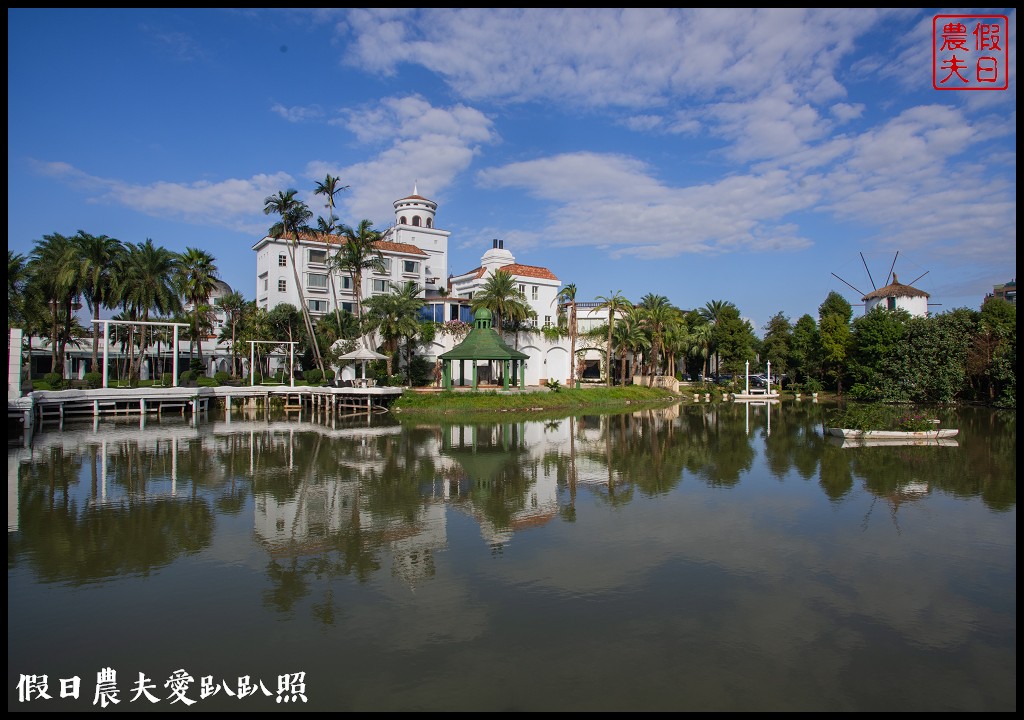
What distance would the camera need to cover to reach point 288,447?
24.8 metres

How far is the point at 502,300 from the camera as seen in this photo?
4966 centimetres

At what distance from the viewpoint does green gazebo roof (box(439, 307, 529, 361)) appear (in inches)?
1753

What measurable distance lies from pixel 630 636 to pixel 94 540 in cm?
988

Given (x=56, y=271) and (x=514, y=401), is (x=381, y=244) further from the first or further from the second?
(x=56, y=271)

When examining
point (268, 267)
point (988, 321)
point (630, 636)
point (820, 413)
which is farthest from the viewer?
point (268, 267)

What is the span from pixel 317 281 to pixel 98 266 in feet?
56.9

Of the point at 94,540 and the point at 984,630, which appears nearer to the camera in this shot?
the point at 984,630

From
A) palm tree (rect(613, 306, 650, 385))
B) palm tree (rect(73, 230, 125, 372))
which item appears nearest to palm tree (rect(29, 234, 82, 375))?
palm tree (rect(73, 230, 125, 372))

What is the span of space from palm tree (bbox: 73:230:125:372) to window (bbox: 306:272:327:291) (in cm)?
1467

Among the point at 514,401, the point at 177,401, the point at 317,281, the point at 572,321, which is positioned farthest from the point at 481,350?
the point at 177,401

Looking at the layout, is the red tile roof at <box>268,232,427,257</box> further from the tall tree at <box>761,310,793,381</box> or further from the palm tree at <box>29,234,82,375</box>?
the tall tree at <box>761,310,793,381</box>

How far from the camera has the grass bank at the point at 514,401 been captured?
40156 millimetres

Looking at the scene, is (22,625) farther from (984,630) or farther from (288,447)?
(288,447)

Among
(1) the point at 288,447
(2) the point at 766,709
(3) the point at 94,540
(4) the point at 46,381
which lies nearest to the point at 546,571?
(2) the point at 766,709
